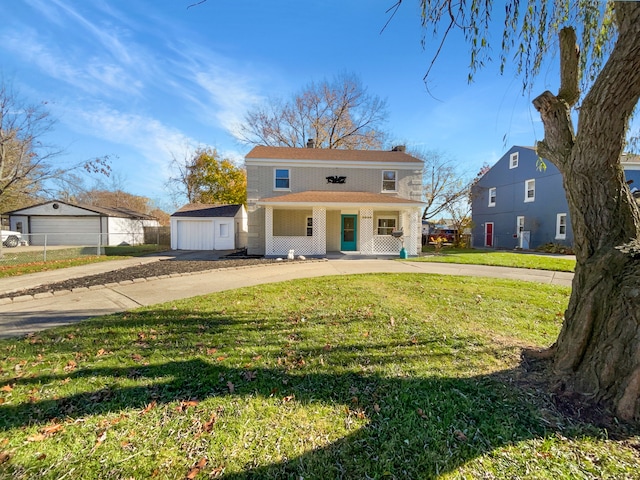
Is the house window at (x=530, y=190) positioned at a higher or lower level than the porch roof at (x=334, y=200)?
higher

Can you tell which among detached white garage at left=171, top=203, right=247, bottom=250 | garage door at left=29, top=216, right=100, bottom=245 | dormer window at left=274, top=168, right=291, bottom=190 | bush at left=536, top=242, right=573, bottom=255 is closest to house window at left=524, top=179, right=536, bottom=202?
bush at left=536, top=242, right=573, bottom=255

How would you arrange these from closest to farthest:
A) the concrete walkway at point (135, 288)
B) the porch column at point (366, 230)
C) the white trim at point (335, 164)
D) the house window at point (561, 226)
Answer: the concrete walkway at point (135, 288) → the porch column at point (366, 230) → the white trim at point (335, 164) → the house window at point (561, 226)

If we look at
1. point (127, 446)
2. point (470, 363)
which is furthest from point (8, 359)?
point (470, 363)

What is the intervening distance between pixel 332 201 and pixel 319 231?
1.66m

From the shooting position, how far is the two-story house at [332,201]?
1426cm

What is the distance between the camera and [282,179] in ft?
51.6

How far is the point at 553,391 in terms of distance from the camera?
2629 millimetres

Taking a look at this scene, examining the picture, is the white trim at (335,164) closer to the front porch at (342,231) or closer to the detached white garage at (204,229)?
the front porch at (342,231)

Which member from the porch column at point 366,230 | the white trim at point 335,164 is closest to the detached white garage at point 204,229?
the white trim at point 335,164

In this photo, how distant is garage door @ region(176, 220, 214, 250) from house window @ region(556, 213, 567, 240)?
21688 mm

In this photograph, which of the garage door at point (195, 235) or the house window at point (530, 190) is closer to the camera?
the garage door at point (195, 235)

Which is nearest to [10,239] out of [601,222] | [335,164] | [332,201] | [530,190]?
[332,201]

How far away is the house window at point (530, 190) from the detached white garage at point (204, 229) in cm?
2018

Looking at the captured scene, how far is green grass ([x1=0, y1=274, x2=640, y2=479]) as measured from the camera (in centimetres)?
193
